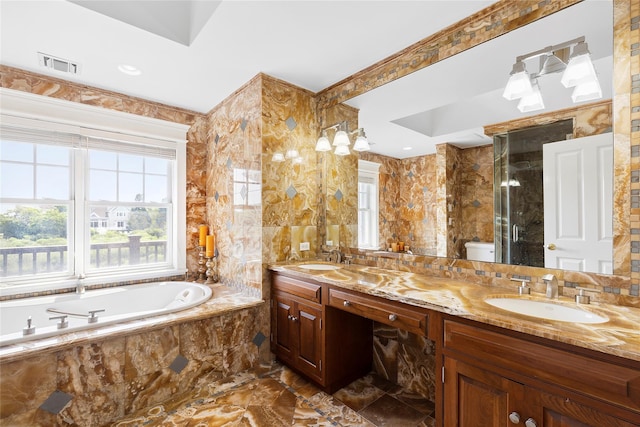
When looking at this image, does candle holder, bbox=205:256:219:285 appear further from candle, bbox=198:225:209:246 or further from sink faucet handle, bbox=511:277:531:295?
sink faucet handle, bbox=511:277:531:295

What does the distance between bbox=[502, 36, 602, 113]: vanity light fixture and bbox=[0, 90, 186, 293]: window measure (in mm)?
3066

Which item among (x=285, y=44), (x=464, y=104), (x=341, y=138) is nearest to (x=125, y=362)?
(x=341, y=138)

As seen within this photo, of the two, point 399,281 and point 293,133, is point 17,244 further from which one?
point 399,281

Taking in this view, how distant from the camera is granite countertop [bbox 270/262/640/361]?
97 centimetres

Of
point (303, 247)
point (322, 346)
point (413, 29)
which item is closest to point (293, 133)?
point (303, 247)

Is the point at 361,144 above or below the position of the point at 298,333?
above

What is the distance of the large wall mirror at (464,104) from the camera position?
142 cm

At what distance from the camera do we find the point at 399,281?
1.83 meters

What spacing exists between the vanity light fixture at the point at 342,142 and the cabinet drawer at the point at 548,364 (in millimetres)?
1585

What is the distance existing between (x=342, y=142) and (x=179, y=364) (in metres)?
2.07

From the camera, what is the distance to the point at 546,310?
1.38 metres

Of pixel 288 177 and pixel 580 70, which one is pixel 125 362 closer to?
pixel 288 177

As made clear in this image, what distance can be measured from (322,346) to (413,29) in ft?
7.08

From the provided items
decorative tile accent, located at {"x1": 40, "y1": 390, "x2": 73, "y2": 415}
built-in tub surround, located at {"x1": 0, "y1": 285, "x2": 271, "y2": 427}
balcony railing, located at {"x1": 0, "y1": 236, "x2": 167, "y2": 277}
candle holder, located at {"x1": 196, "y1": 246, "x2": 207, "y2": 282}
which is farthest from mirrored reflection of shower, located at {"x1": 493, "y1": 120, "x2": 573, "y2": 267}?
balcony railing, located at {"x1": 0, "y1": 236, "x2": 167, "y2": 277}
